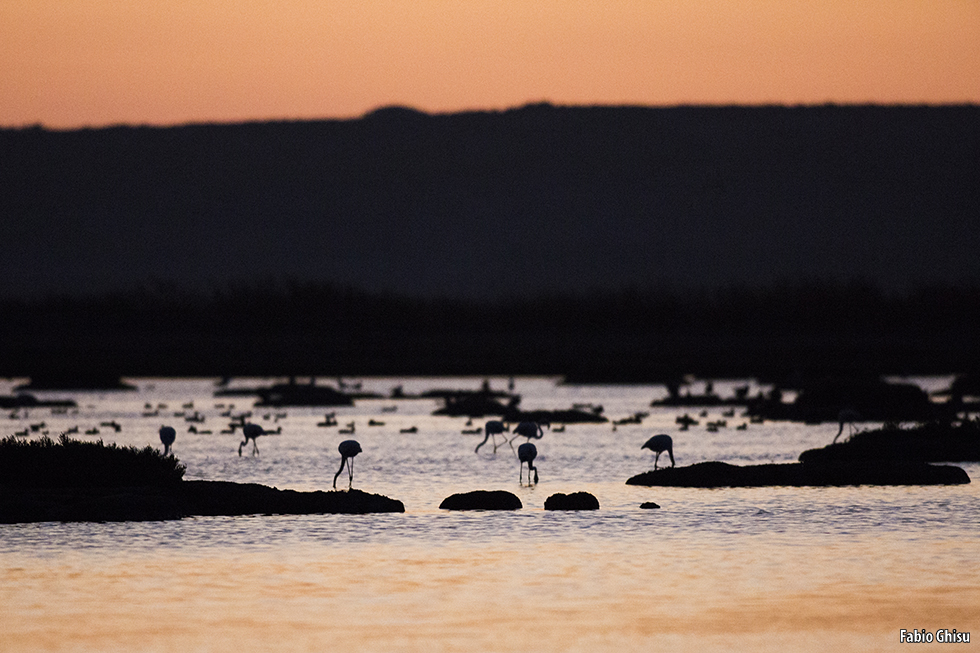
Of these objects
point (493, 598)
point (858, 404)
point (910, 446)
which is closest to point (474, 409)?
point (858, 404)

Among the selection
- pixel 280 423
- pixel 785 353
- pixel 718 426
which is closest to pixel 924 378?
pixel 785 353

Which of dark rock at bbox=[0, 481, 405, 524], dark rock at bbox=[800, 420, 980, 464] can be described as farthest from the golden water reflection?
dark rock at bbox=[800, 420, 980, 464]

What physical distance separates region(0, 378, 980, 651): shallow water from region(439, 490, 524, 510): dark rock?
1.69 ft

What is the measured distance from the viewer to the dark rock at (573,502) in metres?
27.1

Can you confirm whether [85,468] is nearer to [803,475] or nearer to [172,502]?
[172,502]

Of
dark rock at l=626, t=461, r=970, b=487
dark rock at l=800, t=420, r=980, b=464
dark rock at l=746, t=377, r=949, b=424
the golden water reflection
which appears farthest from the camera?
dark rock at l=746, t=377, r=949, b=424

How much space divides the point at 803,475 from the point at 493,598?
1311cm

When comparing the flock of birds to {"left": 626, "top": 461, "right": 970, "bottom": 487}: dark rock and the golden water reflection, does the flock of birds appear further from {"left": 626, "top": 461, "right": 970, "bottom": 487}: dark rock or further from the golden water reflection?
the golden water reflection

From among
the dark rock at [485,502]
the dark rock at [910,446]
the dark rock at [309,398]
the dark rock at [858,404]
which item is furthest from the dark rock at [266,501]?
the dark rock at [309,398]

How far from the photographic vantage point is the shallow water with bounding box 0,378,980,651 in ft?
55.6

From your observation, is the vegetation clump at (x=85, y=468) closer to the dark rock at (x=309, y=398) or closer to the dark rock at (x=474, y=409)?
the dark rock at (x=474, y=409)

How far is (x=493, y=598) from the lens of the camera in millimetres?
19000

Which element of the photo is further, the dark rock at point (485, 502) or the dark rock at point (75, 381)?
the dark rock at point (75, 381)

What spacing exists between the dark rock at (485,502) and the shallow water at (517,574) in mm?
516
